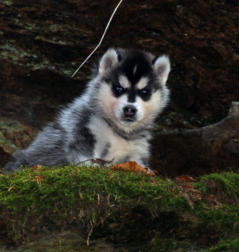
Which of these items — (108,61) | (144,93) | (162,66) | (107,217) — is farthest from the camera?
(162,66)

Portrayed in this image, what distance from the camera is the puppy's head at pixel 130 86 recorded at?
17.4 feet

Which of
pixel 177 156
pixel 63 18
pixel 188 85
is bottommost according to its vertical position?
pixel 177 156

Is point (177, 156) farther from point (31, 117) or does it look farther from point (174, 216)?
point (174, 216)

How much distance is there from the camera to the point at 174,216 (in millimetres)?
3400

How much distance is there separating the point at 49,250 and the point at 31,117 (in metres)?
4.33

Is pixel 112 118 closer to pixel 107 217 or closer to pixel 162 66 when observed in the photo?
pixel 162 66

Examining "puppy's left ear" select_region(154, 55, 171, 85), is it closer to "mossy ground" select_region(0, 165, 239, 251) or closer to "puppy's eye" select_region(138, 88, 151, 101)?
"puppy's eye" select_region(138, 88, 151, 101)

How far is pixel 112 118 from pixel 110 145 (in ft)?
1.62

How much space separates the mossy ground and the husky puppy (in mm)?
1360

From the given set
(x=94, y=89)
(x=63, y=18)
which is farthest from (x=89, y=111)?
(x=63, y=18)

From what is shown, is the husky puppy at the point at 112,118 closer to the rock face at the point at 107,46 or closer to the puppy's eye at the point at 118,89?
the puppy's eye at the point at 118,89

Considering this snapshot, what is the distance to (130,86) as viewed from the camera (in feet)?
17.8

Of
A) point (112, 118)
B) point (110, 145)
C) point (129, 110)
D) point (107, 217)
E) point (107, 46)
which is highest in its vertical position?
point (107, 217)

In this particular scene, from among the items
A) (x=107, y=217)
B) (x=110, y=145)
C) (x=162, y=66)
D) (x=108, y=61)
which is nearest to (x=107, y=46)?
(x=108, y=61)
